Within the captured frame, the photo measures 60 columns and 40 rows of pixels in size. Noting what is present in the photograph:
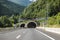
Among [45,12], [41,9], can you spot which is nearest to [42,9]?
[41,9]

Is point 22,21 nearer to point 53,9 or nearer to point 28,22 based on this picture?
point 28,22

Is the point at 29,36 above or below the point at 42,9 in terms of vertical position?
below

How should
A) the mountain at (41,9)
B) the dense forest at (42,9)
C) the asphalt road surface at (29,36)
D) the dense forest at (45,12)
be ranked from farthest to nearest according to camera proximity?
the mountain at (41,9)
the dense forest at (42,9)
the dense forest at (45,12)
the asphalt road surface at (29,36)

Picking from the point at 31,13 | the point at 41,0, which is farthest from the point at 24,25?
the point at 41,0

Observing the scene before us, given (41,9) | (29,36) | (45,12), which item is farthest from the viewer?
(41,9)

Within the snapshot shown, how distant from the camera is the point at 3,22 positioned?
419 ft

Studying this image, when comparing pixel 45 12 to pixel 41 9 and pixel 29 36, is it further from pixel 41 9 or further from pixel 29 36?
pixel 29 36

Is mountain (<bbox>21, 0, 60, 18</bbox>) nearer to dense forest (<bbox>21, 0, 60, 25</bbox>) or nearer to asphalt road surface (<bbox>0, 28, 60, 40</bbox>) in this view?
dense forest (<bbox>21, 0, 60, 25</bbox>)

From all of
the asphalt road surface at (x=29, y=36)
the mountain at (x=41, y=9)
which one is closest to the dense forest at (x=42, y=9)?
the mountain at (x=41, y=9)

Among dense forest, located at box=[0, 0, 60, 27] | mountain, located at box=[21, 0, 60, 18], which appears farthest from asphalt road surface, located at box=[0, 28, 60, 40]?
mountain, located at box=[21, 0, 60, 18]

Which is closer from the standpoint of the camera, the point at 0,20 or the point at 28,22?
the point at 0,20

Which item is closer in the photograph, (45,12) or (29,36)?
(29,36)

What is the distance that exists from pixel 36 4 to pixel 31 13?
15.6m

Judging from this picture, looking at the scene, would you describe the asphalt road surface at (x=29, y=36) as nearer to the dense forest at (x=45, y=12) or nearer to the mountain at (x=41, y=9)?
the dense forest at (x=45, y=12)
